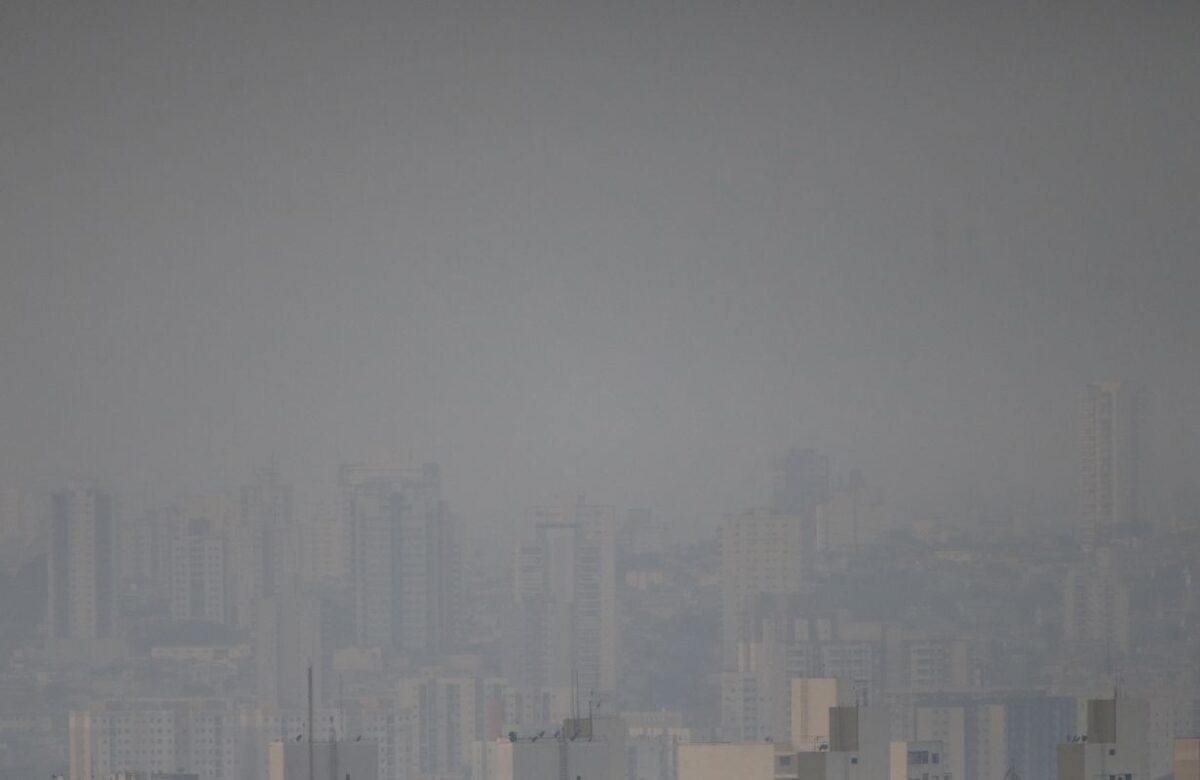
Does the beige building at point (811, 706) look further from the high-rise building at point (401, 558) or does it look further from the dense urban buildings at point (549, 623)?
the high-rise building at point (401, 558)

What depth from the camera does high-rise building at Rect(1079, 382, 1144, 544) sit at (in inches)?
330

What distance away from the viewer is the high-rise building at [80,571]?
8.18 meters

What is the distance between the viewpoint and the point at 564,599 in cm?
823

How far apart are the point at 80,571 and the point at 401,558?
3.50 ft

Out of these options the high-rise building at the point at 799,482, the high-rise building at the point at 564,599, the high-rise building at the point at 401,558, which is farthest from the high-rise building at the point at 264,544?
the high-rise building at the point at 799,482

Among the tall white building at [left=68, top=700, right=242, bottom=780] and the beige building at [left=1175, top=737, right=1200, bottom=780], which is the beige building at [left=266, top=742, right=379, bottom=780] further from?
the tall white building at [left=68, top=700, right=242, bottom=780]

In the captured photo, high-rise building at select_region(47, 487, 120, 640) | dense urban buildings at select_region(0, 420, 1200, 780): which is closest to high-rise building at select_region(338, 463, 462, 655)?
dense urban buildings at select_region(0, 420, 1200, 780)

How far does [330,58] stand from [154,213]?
2.65ft

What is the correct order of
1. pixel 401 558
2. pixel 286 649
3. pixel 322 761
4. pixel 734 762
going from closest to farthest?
pixel 322 761
pixel 734 762
pixel 286 649
pixel 401 558

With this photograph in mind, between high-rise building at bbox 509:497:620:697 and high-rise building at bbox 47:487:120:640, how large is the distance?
1352 millimetres

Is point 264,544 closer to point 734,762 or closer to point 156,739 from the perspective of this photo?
point 156,739

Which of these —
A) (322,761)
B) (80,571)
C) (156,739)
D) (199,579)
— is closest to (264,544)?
(199,579)

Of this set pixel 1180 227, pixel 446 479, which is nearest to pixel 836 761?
pixel 446 479

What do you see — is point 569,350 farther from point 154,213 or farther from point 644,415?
point 154,213
